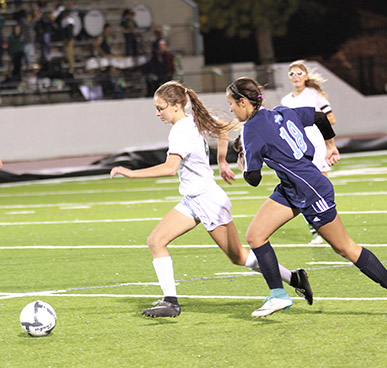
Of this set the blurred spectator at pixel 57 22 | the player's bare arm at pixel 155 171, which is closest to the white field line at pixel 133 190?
the player's bare arm at pixel 155 171

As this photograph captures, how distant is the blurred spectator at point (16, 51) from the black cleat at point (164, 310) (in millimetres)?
21630

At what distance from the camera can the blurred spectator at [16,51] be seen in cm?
2820

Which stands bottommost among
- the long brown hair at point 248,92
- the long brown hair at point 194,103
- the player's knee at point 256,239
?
the player's knee at point 256,239

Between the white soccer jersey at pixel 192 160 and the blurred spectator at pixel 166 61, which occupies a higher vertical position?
the white soccer jersey at pixel 192 160

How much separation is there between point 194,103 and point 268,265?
1457 mm

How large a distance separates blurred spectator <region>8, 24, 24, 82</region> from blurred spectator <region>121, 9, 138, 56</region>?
3.61 m

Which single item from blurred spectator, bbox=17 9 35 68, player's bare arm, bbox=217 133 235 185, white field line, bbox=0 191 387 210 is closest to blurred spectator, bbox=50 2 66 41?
blurred spectator, bbox=17 9 35 68

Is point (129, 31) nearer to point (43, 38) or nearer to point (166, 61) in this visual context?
point (166, 61)

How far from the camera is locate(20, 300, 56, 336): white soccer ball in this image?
689 centimetres

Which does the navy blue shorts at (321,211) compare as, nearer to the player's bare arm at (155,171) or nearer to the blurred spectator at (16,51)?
the player's bare arm at (155,171)

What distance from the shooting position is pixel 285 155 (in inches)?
272

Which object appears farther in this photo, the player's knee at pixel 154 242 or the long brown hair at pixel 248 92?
the player's knee at pixel 154 242

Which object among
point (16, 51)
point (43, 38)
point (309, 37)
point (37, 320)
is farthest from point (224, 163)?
point (309, 37)

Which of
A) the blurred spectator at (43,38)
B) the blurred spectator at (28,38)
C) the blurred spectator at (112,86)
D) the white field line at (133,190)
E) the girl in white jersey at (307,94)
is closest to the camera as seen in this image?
the girl in white jersey at (307,94)
